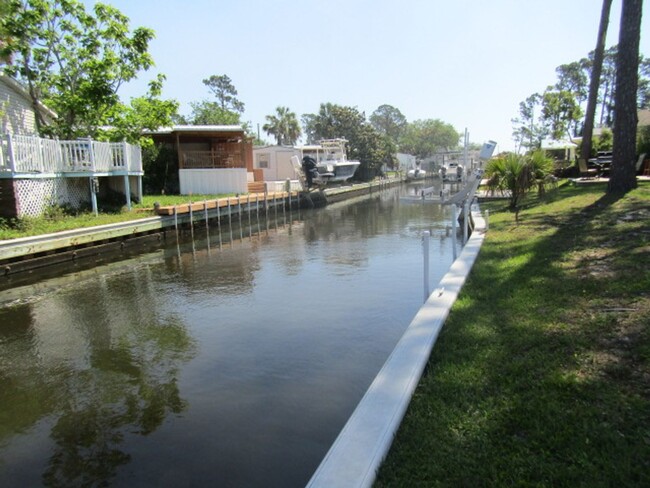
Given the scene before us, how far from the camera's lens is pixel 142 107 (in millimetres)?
20047

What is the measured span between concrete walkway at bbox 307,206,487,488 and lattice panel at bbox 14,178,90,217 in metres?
13.4

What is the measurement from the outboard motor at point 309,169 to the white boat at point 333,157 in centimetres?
328

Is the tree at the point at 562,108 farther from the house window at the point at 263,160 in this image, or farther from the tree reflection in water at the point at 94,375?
the tree reflection in water at the point at 94,375

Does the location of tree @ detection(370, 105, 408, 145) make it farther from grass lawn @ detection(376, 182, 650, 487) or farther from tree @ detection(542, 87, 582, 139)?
grass lawn @ detection(376, 182, 650, 487)

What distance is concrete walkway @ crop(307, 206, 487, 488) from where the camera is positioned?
2.95 m

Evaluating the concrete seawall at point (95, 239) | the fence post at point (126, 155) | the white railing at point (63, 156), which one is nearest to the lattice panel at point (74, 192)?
the white railing at point (63, 156)

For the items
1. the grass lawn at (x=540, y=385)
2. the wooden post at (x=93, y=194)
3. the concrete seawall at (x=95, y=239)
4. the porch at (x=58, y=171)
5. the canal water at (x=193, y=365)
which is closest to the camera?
the grass lawn at (x=540, y=385)

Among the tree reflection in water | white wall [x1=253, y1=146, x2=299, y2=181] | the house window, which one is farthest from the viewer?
the house window

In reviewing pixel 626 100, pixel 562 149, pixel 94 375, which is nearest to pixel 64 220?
pixel 94 375

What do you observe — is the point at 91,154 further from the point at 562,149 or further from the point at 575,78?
the point at 575,78

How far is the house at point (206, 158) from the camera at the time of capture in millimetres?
26094

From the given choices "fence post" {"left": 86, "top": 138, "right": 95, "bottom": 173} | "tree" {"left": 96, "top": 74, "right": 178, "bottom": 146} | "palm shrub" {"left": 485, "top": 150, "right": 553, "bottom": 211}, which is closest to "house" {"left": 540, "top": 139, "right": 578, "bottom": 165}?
"palm shrub" {"left": 485, "top": 150, "right": 553, "bottom": 211}

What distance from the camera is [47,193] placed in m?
15.6

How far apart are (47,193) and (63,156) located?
145cm
